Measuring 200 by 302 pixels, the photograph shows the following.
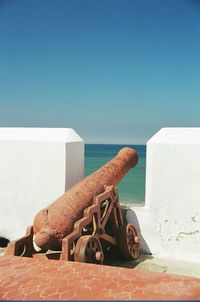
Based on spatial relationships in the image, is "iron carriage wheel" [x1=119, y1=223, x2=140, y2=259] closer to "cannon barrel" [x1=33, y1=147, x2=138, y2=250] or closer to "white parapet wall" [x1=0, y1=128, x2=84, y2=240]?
"cannon barrel" [x1=33, y1=147, x2=138, y2=250]

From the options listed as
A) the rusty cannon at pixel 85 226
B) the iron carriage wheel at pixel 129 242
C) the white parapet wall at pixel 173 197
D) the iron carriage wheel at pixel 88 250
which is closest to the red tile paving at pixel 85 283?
the iron carriage wheel at pixel 88 250

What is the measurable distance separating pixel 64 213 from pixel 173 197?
2165 millimetres

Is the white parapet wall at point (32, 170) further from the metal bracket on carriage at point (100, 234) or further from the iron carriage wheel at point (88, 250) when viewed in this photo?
the iron carriage wheel at point (88, 250)

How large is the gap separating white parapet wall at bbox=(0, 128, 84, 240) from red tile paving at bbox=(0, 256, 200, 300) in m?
2.36

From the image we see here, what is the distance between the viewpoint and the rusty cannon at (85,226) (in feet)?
17.5

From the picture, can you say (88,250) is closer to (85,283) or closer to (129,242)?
(85,283)

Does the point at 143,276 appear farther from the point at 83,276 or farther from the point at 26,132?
the point at 26,132

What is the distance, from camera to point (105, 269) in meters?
4.87

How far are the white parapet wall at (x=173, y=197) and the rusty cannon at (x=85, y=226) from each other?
0.45 metres

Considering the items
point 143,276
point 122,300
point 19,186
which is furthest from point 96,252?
point 19,186

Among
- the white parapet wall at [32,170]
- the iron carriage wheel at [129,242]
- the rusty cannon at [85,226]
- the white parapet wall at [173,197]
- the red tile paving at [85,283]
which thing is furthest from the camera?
the white parapet wall at [32,170]

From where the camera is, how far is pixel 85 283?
4.41m

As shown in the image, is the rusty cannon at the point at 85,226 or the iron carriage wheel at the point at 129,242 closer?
the rusty cannon at the point at 85,226

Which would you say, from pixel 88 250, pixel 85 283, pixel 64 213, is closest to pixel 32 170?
pixel 64 213
